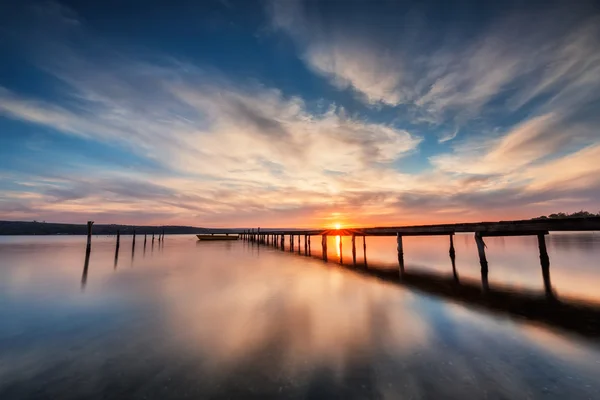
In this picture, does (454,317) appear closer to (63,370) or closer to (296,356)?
(296,356)

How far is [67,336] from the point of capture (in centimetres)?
857

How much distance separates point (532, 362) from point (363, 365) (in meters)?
4.34

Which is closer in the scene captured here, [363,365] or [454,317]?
[363,365]

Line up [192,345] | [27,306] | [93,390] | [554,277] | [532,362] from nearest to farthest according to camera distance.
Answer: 1. [93,390]
2. [532,362]
3. [192,345]
4. [27,306]
5. [554,277]

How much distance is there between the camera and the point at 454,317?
34.0 feet

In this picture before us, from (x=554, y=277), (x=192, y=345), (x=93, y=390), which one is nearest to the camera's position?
(x=93, y=390)

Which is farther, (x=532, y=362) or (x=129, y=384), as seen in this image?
(x=532, y=362)

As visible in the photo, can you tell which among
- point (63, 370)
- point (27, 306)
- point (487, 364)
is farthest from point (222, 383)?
point (27, 306)

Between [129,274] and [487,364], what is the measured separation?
2452cm

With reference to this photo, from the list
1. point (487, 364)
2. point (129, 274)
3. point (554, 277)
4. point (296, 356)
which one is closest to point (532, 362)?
point (487, 364)

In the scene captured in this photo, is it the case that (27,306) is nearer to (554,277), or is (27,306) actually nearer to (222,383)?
(222,383)

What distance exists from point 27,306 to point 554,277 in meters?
33.1

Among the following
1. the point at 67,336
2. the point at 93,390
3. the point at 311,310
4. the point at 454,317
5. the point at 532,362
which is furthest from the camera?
the point at 311,310

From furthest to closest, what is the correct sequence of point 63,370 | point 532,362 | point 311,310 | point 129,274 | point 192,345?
1. point 129,274
2. point 311,310
3. point 192,345
4. point 532,362
5. point 63,370
